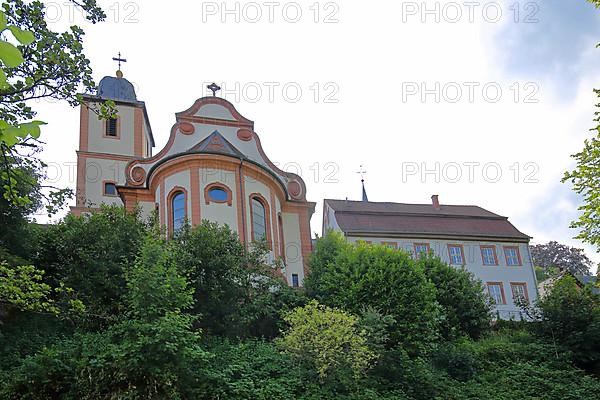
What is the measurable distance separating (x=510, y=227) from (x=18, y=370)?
34.4 meters

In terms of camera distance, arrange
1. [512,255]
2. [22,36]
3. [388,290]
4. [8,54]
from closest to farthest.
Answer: [8,54] → [22,36] → [388,290] → [512,255]

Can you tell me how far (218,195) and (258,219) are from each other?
2.06 metres

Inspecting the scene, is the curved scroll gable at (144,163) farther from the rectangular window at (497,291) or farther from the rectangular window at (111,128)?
the rectangular window at (497,291)

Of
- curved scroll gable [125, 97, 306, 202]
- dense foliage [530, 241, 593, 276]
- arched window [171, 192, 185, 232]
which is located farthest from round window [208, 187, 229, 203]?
dense foliage [530, 241, 593, 276]

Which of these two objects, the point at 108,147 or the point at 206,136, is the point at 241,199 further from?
the point at 108,147

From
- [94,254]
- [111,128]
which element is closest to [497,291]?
[111,128]

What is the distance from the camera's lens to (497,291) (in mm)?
37312

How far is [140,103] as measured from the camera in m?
37.1

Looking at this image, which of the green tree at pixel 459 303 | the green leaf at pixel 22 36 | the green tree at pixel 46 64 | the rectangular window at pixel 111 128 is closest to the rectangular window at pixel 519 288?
the green tree at pixel 459 303

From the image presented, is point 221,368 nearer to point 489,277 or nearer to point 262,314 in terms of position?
point 262,314

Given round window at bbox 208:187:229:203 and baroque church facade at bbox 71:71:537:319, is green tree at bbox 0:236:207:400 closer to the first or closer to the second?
baroque church facade at bbox 71:71:537:319

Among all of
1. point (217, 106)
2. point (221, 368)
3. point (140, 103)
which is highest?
point (140, 103)

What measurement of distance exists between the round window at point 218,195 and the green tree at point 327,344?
31.9 feet

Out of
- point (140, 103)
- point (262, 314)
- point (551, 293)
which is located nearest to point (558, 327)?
point (551, 293)
